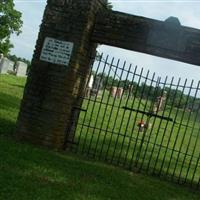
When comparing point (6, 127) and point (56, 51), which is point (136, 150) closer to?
point (6, 127)

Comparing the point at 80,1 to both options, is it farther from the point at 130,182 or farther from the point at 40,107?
the point at 130,182

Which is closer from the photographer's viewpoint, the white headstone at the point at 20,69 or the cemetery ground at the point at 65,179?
the cemetery ground at the point at 65,179

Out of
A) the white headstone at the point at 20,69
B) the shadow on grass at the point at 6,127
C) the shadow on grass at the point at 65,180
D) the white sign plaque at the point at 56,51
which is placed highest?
the white sign plaque at the point at 56,51

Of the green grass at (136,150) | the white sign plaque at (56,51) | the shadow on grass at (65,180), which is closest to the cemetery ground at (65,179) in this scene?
the shadow on grass at (65,180)

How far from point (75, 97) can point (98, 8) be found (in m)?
2.08

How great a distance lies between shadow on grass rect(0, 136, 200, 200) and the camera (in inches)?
301

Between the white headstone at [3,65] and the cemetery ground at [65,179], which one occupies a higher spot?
the white headstone at [3,65]

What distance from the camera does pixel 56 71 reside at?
456 inches

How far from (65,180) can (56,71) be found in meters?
3.51

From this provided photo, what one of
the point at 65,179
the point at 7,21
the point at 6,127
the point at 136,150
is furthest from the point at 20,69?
the point at 65,179

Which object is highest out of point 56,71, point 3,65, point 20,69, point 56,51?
point 56,51

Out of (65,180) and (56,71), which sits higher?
(56,71)

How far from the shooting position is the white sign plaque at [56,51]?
11531 mm

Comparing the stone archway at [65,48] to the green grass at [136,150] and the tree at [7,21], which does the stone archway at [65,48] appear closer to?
the green grass at [136,150]
